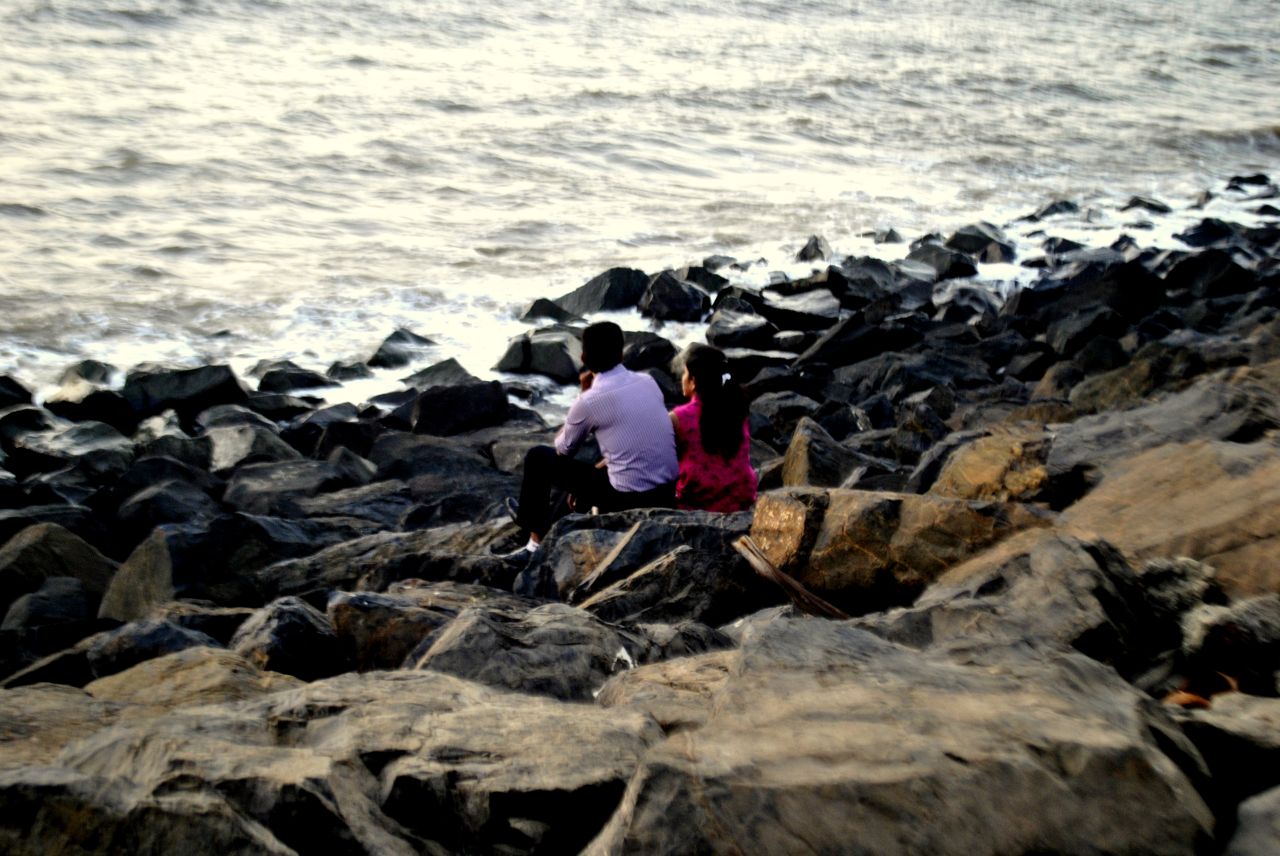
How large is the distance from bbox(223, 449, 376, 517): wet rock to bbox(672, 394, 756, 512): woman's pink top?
2.56 metres

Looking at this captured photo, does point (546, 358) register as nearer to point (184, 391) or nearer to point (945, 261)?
point (184, 391)

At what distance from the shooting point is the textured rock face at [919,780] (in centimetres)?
220

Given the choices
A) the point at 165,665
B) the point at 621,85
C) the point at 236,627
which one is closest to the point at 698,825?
the point at 165,665

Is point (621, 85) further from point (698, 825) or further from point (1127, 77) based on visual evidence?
point (698, 825)

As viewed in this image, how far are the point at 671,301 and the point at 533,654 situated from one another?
873 centimetres

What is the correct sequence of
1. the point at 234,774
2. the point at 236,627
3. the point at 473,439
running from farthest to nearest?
1. the point at 473,439
2. the point at 236,627
3. the point at 234,774

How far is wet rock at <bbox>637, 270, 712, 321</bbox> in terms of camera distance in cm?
1201

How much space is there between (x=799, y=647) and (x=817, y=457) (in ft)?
12.9

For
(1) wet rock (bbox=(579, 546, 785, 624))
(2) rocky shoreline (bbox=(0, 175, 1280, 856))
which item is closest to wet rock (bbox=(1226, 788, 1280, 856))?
(2) rocky shoreline (bbox=(0, 175, 1280, 856))

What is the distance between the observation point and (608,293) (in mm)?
12297

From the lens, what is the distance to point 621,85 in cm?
2283

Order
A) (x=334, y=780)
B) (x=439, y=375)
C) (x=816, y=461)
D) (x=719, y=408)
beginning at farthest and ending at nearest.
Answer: (x=439, y=375)
(x=816, y=461)
(x=719, y=408)
(x=334, y=780)

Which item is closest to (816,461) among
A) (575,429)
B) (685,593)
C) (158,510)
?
(575,429)

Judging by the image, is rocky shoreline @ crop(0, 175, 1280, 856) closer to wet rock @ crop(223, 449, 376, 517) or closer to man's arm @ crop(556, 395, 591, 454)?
wet rock @ crop(223, 449, 376, 517)
